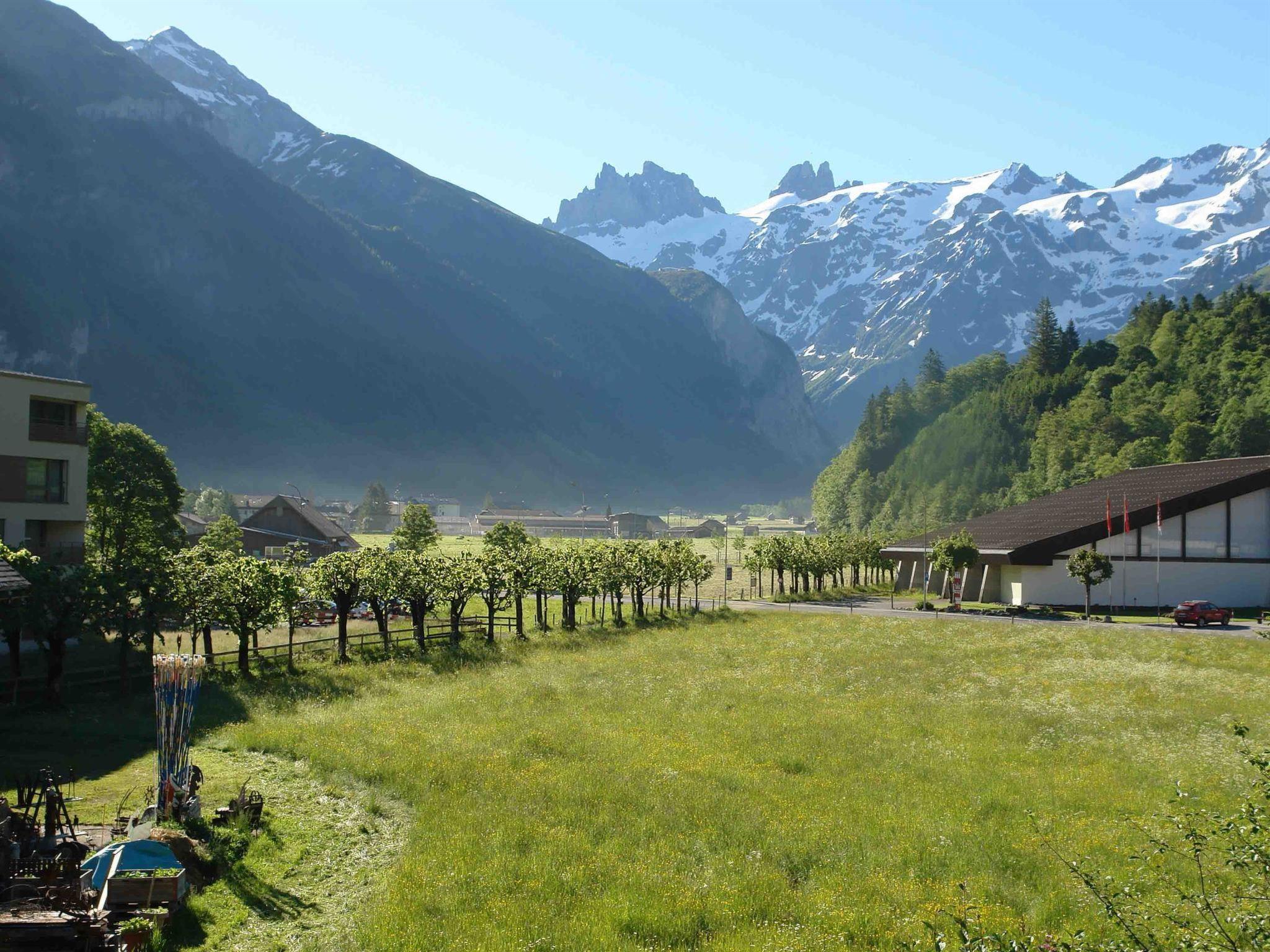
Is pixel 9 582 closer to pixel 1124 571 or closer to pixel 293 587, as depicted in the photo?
pixel 293 587

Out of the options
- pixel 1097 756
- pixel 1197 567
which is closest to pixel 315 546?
pixel 1197 567

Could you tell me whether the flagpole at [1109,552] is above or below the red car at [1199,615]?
above

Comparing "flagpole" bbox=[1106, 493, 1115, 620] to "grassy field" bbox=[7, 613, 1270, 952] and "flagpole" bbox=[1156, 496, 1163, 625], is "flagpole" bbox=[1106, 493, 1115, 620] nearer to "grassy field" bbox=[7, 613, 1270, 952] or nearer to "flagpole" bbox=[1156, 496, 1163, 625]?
"flagpole" bbox=[1156, 496, 1163, 625]

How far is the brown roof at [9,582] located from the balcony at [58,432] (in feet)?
71.7

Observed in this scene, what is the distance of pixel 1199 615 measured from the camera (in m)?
61.6

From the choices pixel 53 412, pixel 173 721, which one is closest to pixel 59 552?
pixel 53 412

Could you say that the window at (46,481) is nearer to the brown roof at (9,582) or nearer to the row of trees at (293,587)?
the row of trees at (293,587)

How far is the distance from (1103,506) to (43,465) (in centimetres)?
7425

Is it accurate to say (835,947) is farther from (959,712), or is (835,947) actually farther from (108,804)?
(959,712)

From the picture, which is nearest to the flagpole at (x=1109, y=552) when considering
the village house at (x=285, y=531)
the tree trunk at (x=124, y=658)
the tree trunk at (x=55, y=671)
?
the tree trunk at (x=124, y=658)

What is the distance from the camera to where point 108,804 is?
2305cm

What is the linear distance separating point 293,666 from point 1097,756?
33407mm

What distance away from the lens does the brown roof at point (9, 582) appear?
2895 cm

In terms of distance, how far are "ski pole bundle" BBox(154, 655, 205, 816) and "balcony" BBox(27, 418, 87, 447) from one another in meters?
35.2
